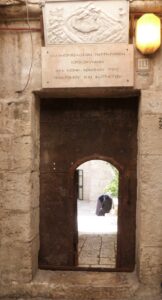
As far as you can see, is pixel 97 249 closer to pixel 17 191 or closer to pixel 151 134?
pixel 17 191

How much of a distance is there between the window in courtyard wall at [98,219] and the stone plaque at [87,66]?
268 cm

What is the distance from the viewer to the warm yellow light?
3184 mm

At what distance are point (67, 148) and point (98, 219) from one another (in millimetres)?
6542

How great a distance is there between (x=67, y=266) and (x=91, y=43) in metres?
2.49

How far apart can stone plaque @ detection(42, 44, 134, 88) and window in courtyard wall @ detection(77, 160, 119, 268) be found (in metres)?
2.68

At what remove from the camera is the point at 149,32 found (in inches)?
125

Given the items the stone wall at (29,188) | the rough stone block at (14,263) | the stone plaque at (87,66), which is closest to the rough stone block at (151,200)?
the stone wall at (29,188)

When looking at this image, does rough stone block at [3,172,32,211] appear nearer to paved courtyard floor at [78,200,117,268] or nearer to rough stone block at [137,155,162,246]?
rough stone block at [137,155,162,246]

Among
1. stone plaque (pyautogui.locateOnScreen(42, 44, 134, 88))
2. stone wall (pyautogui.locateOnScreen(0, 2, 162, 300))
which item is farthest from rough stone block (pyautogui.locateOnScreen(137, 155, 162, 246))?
stone plaque (pyautogui.locateOnScreen(42, 44, 134, 88))

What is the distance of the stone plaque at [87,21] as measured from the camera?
330cm

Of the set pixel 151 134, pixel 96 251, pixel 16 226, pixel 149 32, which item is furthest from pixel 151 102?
pixel 96 251

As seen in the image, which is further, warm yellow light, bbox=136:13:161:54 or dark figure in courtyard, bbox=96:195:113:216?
dark figure in courtyard, bbox=96:195:113:216

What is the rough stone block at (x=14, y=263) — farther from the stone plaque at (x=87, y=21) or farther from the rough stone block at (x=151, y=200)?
the stone plaque at (x=87, y=21)

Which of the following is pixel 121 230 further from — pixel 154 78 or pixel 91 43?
pixel 91 43
